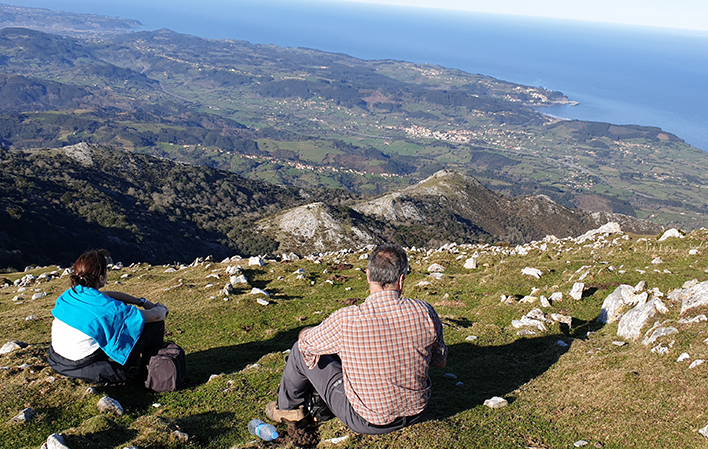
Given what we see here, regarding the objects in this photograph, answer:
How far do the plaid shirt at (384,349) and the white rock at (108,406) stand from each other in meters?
5.29

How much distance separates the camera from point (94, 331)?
9.98 metres

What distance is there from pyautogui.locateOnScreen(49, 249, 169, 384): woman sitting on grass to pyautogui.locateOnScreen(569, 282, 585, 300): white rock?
17264 millimetres

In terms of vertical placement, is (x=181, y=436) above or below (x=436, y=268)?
above

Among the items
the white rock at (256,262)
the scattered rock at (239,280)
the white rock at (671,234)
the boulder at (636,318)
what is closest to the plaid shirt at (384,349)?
the boulder at (636,318)

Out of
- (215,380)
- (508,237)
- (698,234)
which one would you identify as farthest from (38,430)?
(508,237)

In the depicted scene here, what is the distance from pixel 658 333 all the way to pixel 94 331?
15520mm

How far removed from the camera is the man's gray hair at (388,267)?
777cm

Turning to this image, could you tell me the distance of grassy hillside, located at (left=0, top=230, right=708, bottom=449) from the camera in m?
8.32

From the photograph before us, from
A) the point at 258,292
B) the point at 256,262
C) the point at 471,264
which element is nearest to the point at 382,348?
the point at 258,292

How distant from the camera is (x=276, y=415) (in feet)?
29.7

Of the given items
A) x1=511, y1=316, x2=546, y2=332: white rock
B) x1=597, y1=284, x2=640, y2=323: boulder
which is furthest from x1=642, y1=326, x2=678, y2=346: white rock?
x1=511, y1=316, x2=546, y2=332: white rock

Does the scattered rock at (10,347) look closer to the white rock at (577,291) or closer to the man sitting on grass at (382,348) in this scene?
the man sitting on grass at (382,348)

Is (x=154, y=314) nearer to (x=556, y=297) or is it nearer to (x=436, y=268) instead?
(x=556, y=297)

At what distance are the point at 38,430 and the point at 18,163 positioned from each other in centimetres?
12464
